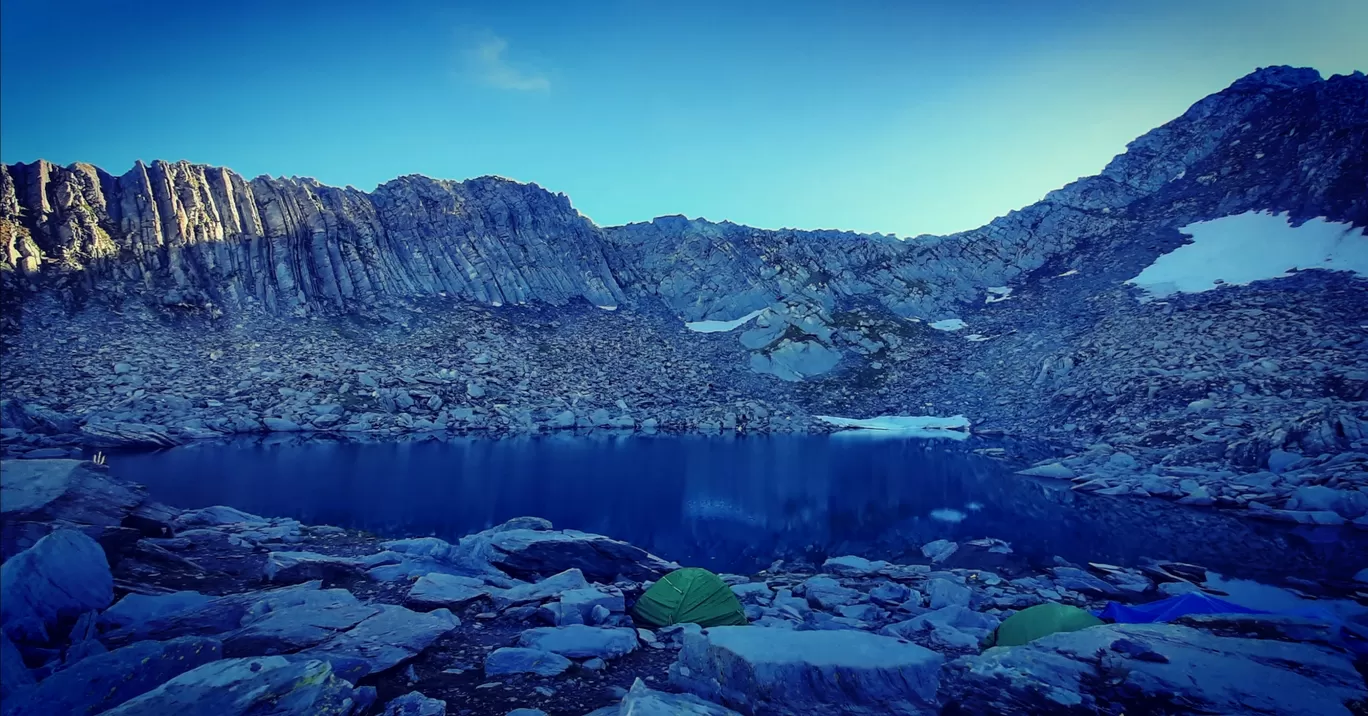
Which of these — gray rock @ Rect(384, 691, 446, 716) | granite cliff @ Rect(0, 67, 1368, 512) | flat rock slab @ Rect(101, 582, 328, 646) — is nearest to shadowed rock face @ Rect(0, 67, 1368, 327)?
granite cliff @ Rect(0, 67, 1368, 512)

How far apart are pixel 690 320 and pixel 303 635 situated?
73128mm

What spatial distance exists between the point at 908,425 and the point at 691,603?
5147cm

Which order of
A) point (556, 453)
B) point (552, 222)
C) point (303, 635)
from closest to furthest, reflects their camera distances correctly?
point (303, 635), point (556, 453), point (552, 222)

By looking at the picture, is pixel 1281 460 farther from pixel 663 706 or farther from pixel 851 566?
pixel 663 706

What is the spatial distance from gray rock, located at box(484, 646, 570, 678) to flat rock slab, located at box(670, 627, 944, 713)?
Result: 63.2 inches

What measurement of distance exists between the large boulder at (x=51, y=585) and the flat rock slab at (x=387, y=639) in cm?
254

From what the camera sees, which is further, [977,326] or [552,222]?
[552,222]

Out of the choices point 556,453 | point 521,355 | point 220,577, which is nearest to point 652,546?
point 220,577

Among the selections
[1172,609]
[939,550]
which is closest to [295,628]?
[1172,609]

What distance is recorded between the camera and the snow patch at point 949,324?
7425 cm

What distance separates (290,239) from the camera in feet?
210

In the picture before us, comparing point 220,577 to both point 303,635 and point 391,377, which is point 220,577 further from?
point 391,377

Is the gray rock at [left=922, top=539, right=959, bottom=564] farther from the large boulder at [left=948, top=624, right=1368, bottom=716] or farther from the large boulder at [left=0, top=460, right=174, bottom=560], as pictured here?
the large boulder at [left=0, top=460, right=174, bottom=560]

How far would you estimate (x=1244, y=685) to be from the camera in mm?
5422
